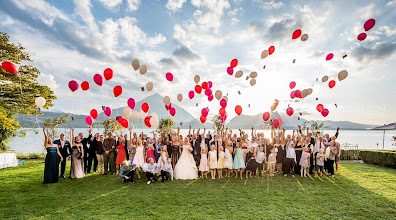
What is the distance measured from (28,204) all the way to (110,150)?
13.5 ft

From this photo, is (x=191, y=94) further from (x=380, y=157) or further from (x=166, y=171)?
(x=380, y=157)

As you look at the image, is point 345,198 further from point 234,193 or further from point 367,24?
point 367,24

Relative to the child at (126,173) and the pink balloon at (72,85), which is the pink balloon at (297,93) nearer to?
the child at (126,173)

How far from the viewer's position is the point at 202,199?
5.86m

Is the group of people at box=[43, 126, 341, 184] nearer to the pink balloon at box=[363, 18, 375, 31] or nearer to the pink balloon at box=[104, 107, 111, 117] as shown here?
the pink balloon at box=[104, 107, 111, 117]

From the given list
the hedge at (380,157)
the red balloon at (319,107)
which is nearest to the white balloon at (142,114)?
the red balloon at (319,107)

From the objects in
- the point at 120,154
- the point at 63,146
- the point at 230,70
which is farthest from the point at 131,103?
the point at 230,70

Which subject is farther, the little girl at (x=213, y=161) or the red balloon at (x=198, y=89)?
the red balloon at (x=198, y=89)

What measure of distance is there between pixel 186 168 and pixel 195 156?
126cm

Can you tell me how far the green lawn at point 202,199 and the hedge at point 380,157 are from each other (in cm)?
456

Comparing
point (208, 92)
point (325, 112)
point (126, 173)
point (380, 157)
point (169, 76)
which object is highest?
point (169, 76)

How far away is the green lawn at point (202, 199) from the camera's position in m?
4.86

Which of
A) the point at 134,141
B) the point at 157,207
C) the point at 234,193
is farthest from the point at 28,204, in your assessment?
the point at 234,193

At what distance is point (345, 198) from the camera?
19.7ft
